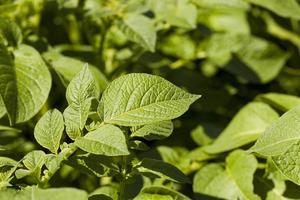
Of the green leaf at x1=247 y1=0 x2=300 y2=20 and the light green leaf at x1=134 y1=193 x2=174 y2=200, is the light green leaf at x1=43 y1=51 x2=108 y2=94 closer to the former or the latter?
the light green leaf at x1=134 y1=193 x2=174 y2=200

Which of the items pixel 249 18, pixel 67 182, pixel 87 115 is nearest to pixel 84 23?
pixel 67 182

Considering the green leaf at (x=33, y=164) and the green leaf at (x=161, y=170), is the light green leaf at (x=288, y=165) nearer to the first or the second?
the green leaf at (x=161, y=170)

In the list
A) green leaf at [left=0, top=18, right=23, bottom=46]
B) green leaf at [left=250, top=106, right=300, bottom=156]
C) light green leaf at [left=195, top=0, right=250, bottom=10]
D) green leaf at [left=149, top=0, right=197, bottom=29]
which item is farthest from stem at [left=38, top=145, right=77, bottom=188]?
light green leaf at [left=195, top=0, right=250, bottom=10]

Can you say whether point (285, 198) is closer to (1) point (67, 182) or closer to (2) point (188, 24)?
(2) point (188, 24)

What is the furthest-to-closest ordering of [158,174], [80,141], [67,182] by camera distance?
[67,182] → [158,174] → [80,141]

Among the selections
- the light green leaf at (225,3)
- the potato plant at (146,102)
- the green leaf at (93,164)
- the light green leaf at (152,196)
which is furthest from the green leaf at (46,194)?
the light green leaf at (225,3)
